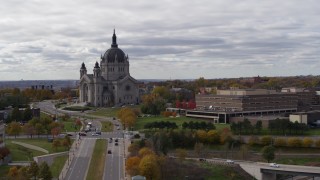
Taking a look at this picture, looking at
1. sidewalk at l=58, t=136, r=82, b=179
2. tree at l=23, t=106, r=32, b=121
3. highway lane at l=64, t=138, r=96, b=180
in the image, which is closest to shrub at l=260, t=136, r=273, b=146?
highway lane at l=64, t=138, r=96, b=180

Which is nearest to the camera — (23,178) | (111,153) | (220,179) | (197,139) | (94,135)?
(23,178)

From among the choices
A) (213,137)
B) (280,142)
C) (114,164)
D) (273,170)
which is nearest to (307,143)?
(280,142)

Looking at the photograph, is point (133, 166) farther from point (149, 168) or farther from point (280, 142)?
point (280, 142)

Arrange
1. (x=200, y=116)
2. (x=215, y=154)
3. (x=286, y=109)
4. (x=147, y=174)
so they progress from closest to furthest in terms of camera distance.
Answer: (x=147, y=174) < (x=215, y=154) < (x=200, y=116) < (x=286, y=109)

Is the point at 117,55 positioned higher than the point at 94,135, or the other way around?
the point at 117,55

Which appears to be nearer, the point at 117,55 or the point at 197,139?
the point at 197,139

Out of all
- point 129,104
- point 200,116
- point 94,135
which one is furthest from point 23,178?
point 129,104

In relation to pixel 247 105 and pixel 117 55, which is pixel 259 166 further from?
pixel 117 55

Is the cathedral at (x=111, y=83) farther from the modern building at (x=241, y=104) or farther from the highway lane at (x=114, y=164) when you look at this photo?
the highway lane at (x=114, y=164)
